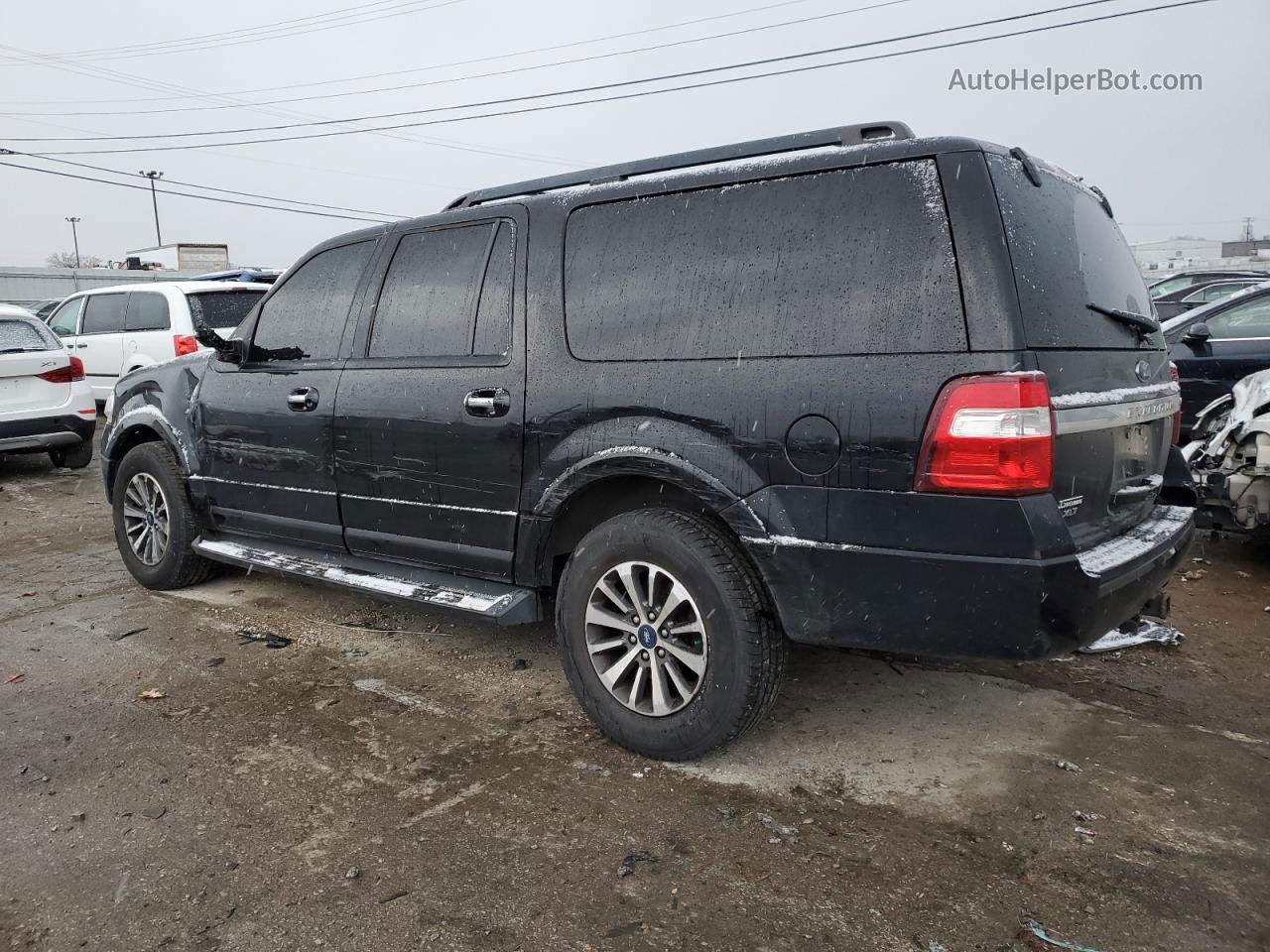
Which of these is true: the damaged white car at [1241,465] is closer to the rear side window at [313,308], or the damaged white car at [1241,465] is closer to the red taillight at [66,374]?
the rear side window at [313,308]

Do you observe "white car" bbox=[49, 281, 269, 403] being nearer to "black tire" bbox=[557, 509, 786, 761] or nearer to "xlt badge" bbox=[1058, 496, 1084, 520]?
"black tire" bbox=[557, 509, 786, 761]

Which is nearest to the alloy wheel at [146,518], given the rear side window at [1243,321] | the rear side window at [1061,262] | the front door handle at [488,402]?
the front door handle at [488,402]

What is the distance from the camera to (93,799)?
2.97 meters

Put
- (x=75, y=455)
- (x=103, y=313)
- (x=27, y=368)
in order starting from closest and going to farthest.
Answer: (x=27, y=368)
(x=75, y=455)
(x=103, y=313)

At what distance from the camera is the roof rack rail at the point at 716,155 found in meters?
2.94

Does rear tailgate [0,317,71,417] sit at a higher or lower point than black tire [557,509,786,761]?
higher

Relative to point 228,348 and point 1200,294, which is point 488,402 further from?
point 1200,294

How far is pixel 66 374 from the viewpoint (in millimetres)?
8602

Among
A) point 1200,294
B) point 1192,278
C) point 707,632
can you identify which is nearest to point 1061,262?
point 707,632

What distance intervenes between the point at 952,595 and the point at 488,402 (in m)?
1.81

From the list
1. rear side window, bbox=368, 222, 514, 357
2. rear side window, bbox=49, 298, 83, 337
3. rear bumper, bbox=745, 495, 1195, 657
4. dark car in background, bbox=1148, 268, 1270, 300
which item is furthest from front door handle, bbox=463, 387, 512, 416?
dark car in background, bbox=1148, 268, 1270, 300

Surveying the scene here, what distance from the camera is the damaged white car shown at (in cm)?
510

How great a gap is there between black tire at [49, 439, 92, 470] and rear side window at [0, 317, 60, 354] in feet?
3.23

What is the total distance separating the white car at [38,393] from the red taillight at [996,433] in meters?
8.52
